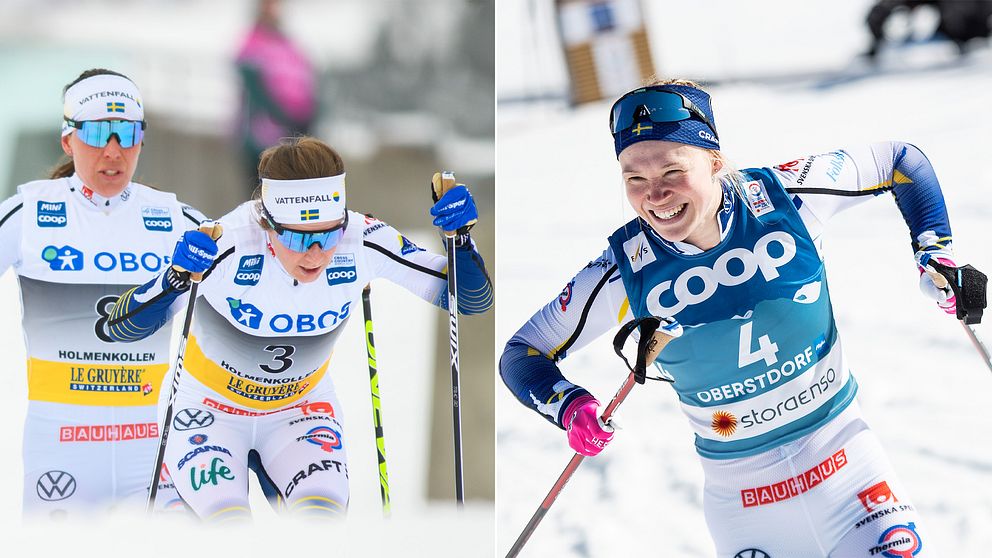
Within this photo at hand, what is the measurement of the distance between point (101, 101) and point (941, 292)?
2.41m

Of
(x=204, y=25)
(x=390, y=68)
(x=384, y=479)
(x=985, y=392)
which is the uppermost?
(x=204, y=25)

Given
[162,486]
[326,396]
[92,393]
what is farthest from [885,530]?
[92,393]

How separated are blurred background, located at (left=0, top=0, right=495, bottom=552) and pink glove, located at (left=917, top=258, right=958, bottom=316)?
5.13 ft

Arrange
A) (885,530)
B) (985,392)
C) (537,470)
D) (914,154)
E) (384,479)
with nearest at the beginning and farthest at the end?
(885,530)
(914,154)
(384,479)
(537,470)
(985,392)

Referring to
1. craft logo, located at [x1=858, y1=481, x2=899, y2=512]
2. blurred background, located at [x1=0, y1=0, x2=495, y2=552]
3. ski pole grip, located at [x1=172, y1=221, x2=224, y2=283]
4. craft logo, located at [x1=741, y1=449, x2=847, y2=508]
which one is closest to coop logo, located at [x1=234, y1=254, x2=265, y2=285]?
ski pole grip, located at [x1=172, y1=221, x2=224, y2=283]

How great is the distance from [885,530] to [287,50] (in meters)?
2.59

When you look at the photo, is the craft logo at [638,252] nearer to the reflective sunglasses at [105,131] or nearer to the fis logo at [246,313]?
the fis logo at [246,313]

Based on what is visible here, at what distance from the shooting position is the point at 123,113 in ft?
10.1

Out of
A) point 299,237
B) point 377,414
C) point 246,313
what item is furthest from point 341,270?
point 377,414

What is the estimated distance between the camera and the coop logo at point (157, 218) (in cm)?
311

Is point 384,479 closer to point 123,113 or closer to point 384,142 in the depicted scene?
point 384,142

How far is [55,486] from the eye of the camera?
3010 millimetres

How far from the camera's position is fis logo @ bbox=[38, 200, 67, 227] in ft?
9.85

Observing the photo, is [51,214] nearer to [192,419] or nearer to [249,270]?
[249,270]
